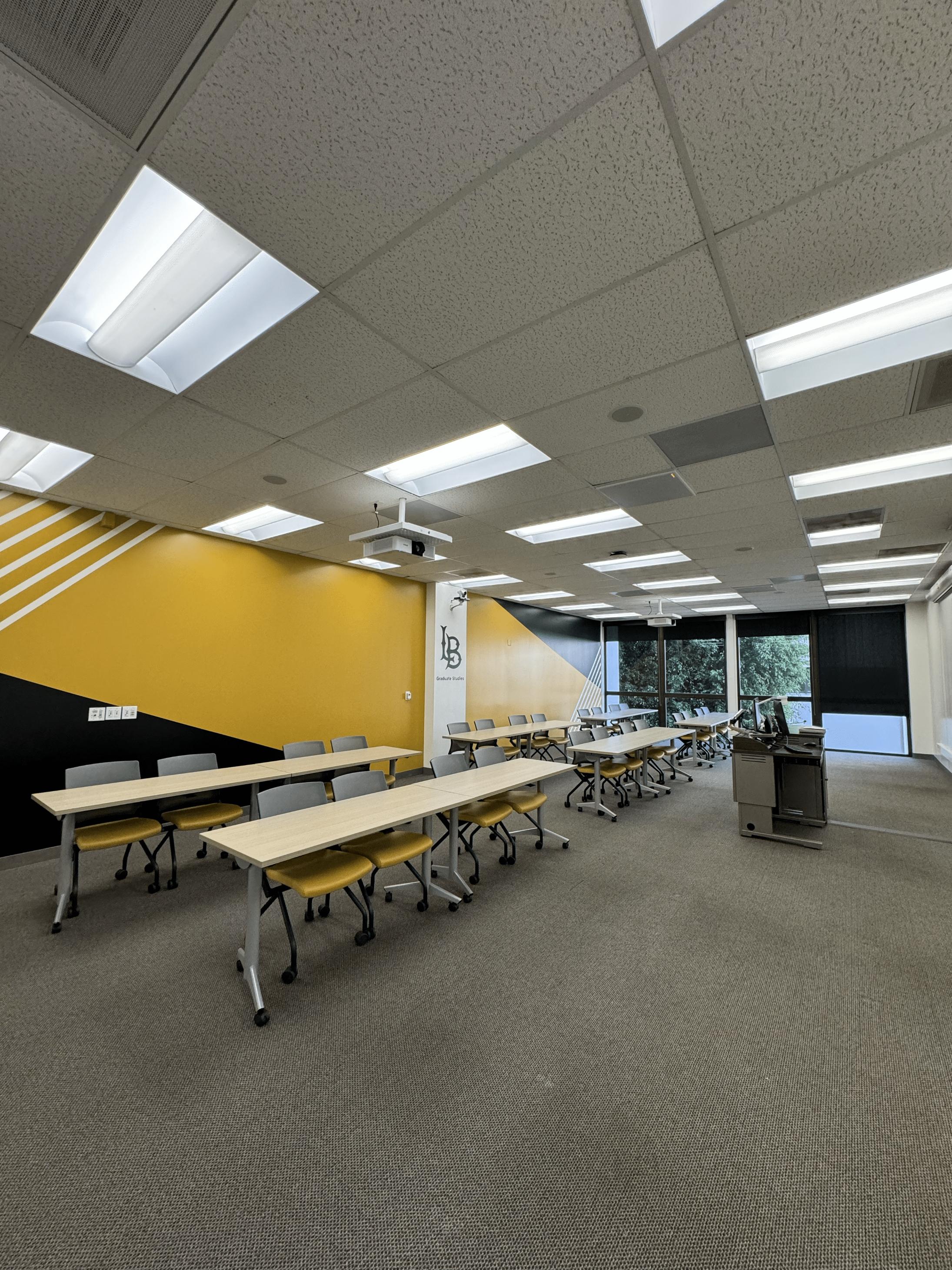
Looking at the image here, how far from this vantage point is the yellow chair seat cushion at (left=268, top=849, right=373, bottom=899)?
252 centimetres

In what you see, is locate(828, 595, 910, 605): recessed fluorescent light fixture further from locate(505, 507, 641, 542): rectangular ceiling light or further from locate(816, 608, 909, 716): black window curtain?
locate(505, 507, 641, 542): rectangular ceiling light

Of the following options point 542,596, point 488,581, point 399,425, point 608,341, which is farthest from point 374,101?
point 542,596

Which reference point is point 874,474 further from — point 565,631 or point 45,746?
point 565,631

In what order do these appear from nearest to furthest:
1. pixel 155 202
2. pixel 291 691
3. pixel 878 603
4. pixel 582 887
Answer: pixel 155 202, pixel 582 887, pixel 291 691, pixel 878 603

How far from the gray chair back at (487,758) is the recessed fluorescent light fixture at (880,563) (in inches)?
188

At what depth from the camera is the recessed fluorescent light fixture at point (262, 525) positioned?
15.7 ft

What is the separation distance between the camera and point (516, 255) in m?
1.73

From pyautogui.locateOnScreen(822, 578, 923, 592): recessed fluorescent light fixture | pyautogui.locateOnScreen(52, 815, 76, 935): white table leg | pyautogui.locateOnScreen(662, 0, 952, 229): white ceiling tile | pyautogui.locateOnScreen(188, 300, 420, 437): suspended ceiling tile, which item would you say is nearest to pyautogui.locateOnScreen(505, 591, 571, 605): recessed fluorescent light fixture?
pyautogui.locateOnScreen(822, 578, 923, 592): recessed fluorescent light fixture

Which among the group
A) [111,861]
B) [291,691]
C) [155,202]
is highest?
[155,202]

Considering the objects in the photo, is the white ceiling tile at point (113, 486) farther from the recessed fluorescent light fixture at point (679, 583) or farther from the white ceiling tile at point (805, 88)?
the recessed fluorescent light fixture at point (679, 583)

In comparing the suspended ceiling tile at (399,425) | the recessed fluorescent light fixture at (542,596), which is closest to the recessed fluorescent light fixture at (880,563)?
the recessed fluorescent light fixture at (542,596)

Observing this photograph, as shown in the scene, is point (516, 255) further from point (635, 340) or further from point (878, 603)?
point (878, 603)

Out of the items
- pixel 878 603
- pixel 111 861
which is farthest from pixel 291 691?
pixel 878 603

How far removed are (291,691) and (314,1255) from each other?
5.10m
